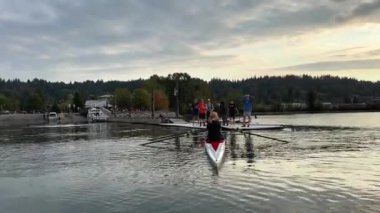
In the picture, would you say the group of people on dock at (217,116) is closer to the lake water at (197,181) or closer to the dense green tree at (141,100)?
the lake water at (197,181)

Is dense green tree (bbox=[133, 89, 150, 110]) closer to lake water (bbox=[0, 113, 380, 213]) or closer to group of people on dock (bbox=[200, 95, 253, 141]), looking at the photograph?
group of people on dock (bbox=[200, 95, 253, 141])

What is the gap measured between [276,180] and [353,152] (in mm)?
7321

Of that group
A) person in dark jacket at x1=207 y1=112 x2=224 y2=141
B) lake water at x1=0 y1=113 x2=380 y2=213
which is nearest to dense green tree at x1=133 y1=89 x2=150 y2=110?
lake water at x1=0 y1=113 x2=380 y2=213

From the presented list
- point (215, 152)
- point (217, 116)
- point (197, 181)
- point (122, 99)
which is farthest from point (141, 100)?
point (197, 181)

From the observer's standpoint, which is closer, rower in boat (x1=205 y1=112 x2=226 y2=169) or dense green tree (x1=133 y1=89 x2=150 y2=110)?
rower in boat (x1=205 y1=112 x2=226 y2=169)

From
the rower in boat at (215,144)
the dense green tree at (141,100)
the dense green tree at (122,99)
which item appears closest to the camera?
the rower in boat at (215,144)

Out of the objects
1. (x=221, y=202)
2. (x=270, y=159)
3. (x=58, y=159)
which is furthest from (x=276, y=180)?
(x=58, y=159)

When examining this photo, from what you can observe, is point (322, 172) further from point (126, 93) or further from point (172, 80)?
point (126, 93)

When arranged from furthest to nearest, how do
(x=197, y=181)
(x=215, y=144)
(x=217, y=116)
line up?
1. (x=217, y=116)
2. (x=215, y=144)
3. (x=197, y=181)

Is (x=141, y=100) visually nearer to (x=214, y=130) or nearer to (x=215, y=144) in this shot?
(x=214, y=130)

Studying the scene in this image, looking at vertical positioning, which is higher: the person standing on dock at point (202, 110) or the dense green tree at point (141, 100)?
the dense green tree at point (141, 100)

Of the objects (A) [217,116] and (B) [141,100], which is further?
(B) [141,100]

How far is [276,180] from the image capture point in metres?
13.1

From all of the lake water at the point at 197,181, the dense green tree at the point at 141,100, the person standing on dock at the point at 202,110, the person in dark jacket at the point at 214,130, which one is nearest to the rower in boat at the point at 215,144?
the person in dark jacket at the point at 214,130
